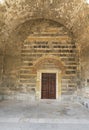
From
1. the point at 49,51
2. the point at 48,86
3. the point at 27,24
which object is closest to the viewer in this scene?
the point at 27,24

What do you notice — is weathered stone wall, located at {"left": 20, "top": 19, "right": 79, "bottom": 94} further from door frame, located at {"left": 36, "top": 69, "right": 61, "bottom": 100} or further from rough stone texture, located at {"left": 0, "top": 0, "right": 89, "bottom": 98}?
rough stone texture, located at {"left": 0, "top": 0, "right": 89, "bottom": 98}

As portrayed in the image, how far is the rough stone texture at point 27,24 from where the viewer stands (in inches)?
508

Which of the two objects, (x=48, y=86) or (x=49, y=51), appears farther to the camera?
(x=48, y=86)

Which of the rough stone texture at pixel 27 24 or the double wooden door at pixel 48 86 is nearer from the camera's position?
the rough stone texture at pixel 27 24

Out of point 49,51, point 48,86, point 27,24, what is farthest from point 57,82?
point 27,24

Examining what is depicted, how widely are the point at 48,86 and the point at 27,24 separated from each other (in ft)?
11.9

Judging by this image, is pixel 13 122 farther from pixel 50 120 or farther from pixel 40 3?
pixel 40 3

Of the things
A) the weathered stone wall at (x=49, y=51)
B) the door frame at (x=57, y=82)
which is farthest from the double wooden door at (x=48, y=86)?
the weathered stone wall at (x=49, y=51)

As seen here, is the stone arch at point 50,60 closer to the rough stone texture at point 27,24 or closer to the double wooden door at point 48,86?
the double wooden door at point 48,86

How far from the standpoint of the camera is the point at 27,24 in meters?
15.0

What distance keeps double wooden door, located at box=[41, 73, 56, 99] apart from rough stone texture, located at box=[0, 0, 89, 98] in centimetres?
149

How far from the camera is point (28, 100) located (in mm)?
14758

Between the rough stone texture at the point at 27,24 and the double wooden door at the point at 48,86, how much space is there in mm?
1492

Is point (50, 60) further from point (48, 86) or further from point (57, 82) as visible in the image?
point (48, 86)
